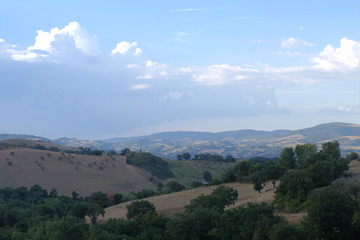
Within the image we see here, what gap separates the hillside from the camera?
10319cm

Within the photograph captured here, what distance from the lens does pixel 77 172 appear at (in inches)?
4555

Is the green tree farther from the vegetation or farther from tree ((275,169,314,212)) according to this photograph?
the vegetation

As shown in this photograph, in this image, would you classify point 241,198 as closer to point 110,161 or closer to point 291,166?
point 291,166

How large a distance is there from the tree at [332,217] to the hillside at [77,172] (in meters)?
82.3

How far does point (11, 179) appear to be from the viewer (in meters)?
101

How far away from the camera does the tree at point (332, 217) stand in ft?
87.7

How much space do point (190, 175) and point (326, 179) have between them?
84190 millimetres

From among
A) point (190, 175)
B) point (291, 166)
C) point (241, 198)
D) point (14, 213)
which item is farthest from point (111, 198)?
point (190, 175)

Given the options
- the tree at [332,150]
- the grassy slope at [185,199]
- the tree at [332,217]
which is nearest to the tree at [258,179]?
the grassy slope at [185,199]

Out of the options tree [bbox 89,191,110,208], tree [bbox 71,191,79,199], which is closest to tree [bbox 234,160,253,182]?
tree [bbox 89,191,110,208]

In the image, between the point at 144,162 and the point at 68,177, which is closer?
the point at 68,177

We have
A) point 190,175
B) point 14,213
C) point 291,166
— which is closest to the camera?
point 14,213

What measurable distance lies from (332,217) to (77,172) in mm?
99199

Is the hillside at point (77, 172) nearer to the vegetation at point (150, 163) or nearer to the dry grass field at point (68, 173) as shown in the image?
the dry grass field at point (68, 173)
